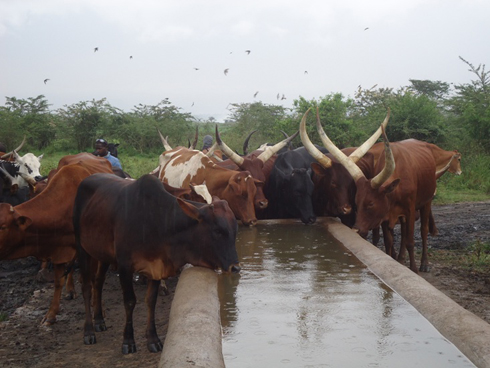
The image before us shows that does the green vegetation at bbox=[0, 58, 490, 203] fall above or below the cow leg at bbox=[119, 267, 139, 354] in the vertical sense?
above

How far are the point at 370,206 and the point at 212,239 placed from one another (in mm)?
2851

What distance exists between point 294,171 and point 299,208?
48cm

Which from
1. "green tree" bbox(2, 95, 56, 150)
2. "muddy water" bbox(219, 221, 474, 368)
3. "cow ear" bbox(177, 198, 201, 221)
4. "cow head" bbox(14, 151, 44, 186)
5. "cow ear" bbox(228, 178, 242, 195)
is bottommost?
"muddy water" bbox(219, 221, 474, 368)

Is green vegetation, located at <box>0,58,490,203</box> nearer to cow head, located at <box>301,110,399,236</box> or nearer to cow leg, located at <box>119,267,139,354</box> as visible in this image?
cow head, located at <box>301,110,399,236</box>

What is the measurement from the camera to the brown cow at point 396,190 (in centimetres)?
686

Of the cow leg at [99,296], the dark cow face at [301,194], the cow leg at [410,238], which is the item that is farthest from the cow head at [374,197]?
the cow leg at [99,296]

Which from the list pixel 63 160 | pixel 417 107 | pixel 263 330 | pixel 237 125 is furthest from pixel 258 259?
pixel 237 125

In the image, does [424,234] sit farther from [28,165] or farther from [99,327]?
[28,165]

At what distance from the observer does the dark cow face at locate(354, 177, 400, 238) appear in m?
6.86

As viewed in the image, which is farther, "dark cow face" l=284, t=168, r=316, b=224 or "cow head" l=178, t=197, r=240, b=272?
"dark cow face" l=284, t=168, r=316, b=224

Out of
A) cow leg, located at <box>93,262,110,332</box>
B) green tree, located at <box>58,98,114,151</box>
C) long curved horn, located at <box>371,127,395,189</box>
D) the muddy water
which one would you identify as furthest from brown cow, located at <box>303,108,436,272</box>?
green tree, located at <box>58,98,114,151</box>

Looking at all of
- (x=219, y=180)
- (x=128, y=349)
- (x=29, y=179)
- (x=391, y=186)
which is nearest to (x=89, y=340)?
(x=128, y=349)

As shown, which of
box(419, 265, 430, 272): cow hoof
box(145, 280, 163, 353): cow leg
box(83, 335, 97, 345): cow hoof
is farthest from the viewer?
box(419, 265, 430, 272): cow hoof

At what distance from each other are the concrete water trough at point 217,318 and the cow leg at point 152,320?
0.55 feet
